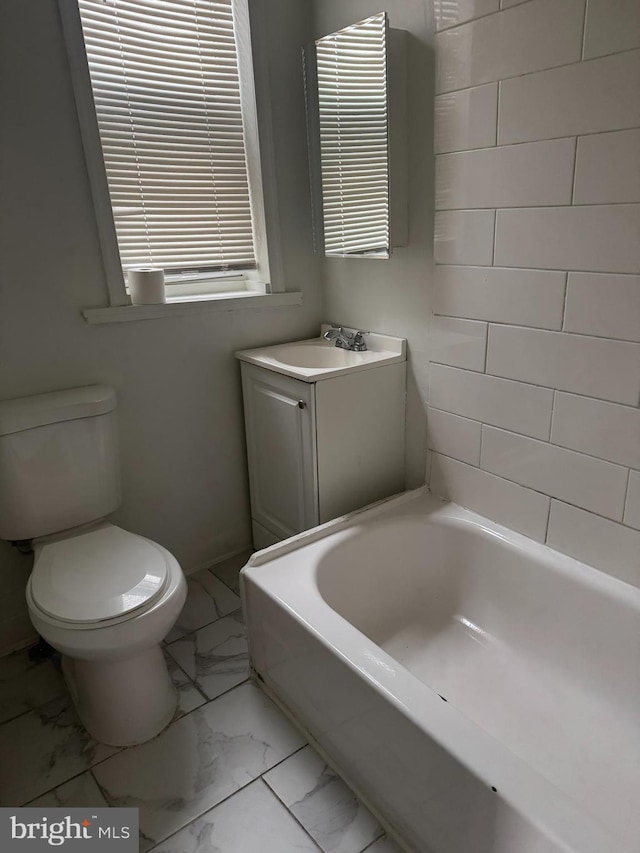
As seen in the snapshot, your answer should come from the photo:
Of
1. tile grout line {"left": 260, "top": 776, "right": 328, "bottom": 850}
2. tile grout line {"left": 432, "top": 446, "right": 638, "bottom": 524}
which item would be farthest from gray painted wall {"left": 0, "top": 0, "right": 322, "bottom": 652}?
tile grout line {"left": 260, "top": 776, "right": 328, "bottom": 850}

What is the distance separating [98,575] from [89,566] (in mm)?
62

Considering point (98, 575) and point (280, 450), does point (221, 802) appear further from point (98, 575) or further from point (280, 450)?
point (280, 450)

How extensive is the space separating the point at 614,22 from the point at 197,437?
5.62 feet

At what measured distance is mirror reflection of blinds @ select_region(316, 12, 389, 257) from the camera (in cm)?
177

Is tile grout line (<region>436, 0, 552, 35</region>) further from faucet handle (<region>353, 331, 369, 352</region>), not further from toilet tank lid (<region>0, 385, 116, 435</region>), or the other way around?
toilet tank lid (<region>0, 385, 116, 435</region>)

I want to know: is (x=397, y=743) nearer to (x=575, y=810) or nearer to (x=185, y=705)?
(x=575, y=810)

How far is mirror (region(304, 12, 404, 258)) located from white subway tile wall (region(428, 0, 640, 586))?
202mm

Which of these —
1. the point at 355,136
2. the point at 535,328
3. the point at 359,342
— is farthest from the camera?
the point at 359,342

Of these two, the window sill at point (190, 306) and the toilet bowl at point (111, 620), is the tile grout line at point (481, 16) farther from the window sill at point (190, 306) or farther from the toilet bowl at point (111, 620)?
the toilet bowl at point (111, 620)

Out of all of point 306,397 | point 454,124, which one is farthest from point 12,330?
point 454,124

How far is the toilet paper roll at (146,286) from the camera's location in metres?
1.88

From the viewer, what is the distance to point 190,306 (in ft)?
6.63

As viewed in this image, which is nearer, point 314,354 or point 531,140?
point 531,140

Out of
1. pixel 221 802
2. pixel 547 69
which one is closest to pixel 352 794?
pixel 221 802
